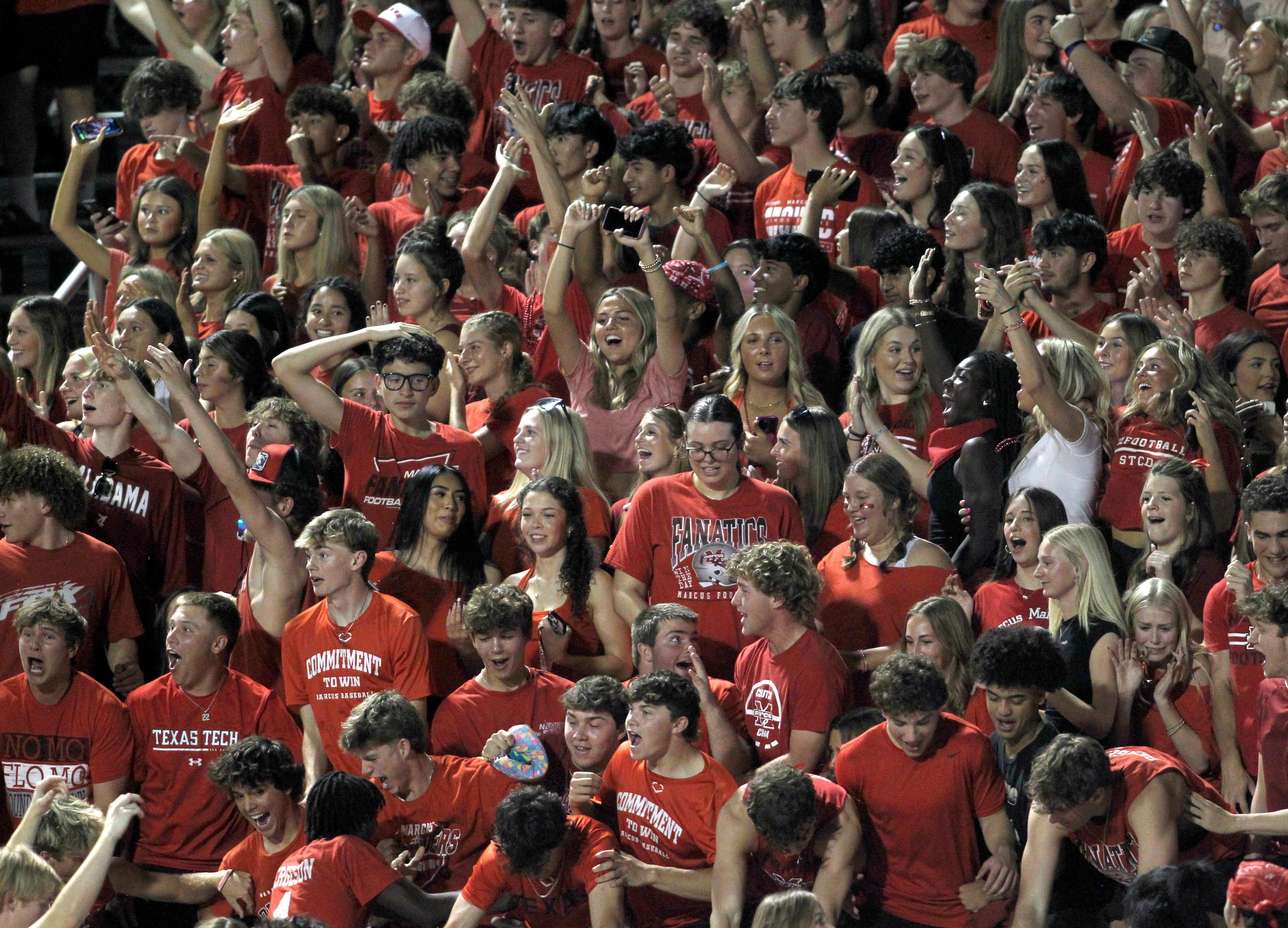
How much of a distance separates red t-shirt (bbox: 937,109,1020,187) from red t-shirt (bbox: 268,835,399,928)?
495cm

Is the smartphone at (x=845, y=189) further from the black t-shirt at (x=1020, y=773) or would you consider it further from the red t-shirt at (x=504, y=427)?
the black t-shirt at (x=1020, y=773)

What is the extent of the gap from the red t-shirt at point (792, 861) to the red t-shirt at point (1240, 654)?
134cm

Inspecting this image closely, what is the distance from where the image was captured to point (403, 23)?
1041 centimetres

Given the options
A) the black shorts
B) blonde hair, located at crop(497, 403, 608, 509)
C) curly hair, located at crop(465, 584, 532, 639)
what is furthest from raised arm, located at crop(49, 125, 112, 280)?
curly hair, located at crop(465, 584, 532, 639)

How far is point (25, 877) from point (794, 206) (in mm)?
4979

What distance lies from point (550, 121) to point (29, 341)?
263 centimetres

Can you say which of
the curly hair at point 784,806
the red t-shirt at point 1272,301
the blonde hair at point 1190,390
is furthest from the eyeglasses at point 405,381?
the red t-shirt at point 1272,301

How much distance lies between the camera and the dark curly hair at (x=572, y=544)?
6656 mm

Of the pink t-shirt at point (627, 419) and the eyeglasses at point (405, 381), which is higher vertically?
the eyeglasses at point (405, 381)

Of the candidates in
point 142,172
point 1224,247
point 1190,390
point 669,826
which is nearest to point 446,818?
point 669,826

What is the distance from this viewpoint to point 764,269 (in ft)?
26.0

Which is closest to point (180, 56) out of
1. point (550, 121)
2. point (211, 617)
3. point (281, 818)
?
point (550, 121)

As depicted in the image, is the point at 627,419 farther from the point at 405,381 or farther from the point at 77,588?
the point at 77,588

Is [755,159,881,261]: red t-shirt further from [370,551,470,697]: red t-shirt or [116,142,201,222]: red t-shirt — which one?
[116,142,201,222]: red t-shirt
